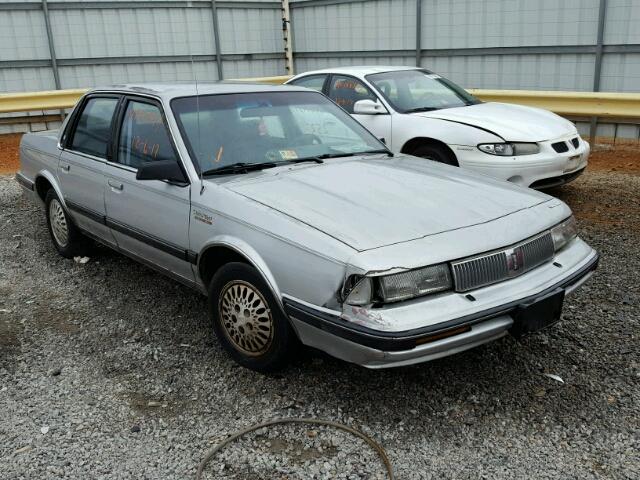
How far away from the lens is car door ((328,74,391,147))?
709cm

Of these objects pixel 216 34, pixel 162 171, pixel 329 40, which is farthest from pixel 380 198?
pixel 216 34

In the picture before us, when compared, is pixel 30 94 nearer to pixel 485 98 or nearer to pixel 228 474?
pixel 485 98

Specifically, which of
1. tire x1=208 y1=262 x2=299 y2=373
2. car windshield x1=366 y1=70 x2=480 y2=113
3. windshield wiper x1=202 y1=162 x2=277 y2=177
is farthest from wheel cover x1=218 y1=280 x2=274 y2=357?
car windshield x1=366 y1=70 x2=480 y2=113

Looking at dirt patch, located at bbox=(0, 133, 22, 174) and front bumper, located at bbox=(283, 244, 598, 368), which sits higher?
front bumper, located at bbox=(283, 244, 598, 368)

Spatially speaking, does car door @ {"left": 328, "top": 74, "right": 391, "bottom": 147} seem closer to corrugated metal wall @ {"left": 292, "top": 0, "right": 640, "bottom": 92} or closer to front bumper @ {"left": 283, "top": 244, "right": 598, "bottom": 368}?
front bumper @ {"left": 283, "top": 244, "right": 598, "bottom": 368}

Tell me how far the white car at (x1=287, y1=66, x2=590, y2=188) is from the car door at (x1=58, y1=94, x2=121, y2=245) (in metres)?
2.92

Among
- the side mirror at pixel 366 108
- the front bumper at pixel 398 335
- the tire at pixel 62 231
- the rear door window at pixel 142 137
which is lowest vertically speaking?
the tire at pixel 62 231

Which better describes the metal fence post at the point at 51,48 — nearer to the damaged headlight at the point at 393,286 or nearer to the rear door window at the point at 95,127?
the rear door window at the point at 95,127

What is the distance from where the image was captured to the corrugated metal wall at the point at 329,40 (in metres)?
9.88

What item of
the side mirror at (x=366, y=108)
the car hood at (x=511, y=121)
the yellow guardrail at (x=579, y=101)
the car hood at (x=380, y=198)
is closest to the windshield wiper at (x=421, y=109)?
the car hood at (x=511, y=121)

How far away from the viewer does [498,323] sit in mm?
2992

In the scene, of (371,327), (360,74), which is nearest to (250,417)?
(371,327)

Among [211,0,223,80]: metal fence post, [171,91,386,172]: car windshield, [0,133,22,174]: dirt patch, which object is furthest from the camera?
[211,0,223,80]: metal fence post

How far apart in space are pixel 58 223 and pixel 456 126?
4.01 metres
